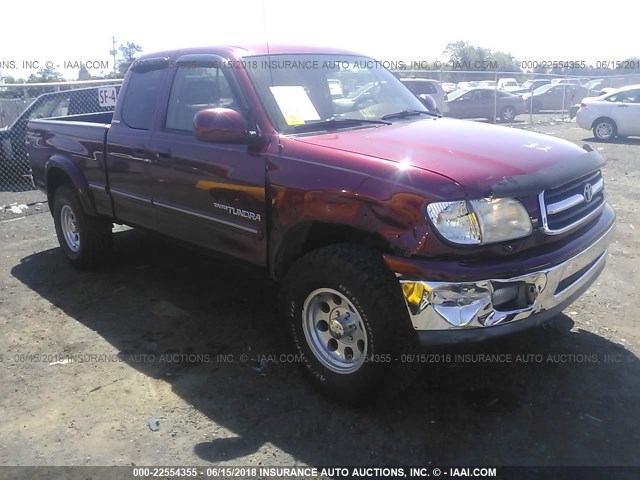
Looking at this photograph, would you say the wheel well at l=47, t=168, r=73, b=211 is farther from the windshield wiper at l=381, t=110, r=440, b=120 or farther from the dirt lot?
the windshield wiper at l=381, t=110, r=440, b=120

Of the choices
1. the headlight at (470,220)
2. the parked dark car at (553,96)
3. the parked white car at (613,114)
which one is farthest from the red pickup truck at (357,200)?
the parked dark car at (553,96)

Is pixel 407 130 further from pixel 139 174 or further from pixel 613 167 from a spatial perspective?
pixel 613 167

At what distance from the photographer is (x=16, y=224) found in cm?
793

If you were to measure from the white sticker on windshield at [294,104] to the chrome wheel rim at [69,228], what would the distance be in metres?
3.07

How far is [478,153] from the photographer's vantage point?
320 cm

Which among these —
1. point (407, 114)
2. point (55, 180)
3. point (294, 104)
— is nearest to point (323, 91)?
point (294, 104)

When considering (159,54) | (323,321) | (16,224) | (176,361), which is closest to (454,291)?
(323,321)

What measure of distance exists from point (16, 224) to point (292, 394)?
6049 millimetres

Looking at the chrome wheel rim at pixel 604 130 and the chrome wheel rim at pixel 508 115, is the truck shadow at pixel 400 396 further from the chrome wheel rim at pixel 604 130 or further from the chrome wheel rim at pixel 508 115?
the chrome wheel rim at pixel 508 115

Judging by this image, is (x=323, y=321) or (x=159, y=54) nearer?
(x=323, y=321)

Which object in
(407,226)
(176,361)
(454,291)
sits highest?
(407,226)

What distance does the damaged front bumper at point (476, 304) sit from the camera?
110 inches

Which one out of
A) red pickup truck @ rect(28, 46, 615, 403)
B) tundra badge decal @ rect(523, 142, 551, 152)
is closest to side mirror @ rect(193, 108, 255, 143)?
red pickup truck @ rect(28, 46, 615, 403)

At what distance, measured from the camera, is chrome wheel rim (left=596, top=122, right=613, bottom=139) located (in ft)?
50.4
